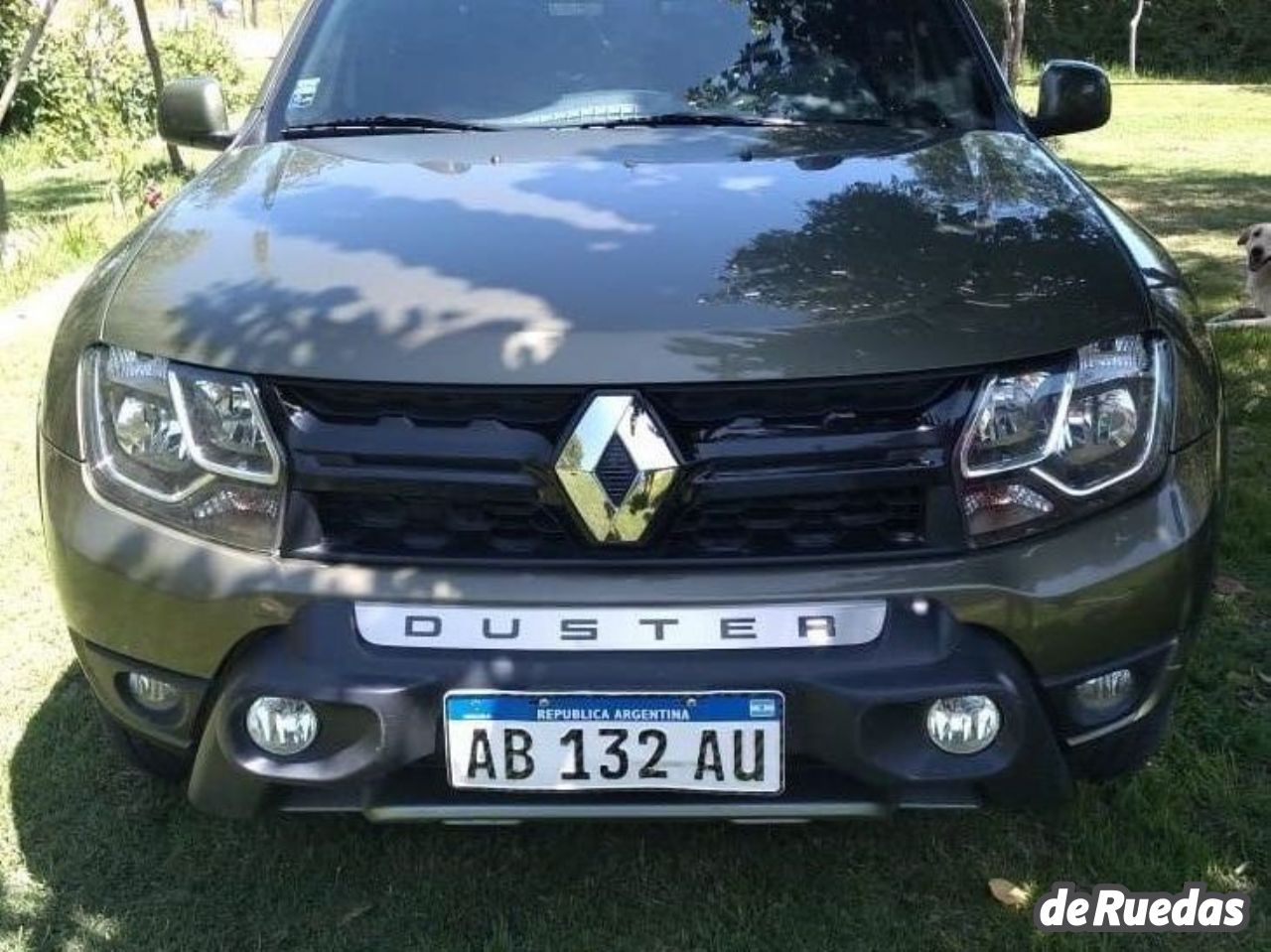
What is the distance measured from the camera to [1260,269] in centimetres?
A: 591

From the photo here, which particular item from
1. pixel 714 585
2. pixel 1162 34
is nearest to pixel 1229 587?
pixel 714 585

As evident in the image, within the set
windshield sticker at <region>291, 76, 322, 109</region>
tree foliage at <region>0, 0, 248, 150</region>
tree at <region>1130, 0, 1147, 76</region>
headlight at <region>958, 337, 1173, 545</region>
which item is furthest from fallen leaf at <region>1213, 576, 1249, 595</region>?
tree at <region>1130, 0, 1147, 76</region>

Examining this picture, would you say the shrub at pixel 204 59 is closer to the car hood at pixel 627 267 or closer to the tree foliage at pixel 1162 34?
the tree foliage at pixel 1162 34

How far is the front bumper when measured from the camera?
1.92 metres

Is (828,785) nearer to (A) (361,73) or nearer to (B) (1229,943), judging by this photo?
(B) (1229,943)

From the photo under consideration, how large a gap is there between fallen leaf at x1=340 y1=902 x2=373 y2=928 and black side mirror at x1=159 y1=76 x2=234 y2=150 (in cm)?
194

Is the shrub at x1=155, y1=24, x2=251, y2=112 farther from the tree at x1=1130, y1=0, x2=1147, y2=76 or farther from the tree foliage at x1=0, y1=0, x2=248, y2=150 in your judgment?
the tree at x1=1130, y1=0, x2=1147, y2=76

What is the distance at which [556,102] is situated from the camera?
310cm

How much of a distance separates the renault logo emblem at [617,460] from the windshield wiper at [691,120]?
1.24 meters

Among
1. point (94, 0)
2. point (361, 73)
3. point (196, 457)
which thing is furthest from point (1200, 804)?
point (94, 0)

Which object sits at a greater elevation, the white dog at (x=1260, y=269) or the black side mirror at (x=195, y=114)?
the black side mirror at (x=195, y=114)

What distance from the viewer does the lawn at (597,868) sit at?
7.63 feet

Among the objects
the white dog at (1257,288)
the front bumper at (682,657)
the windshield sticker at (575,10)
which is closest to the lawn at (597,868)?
the front bumper at (682,657)

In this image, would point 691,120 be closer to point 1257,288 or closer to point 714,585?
point 714,585
